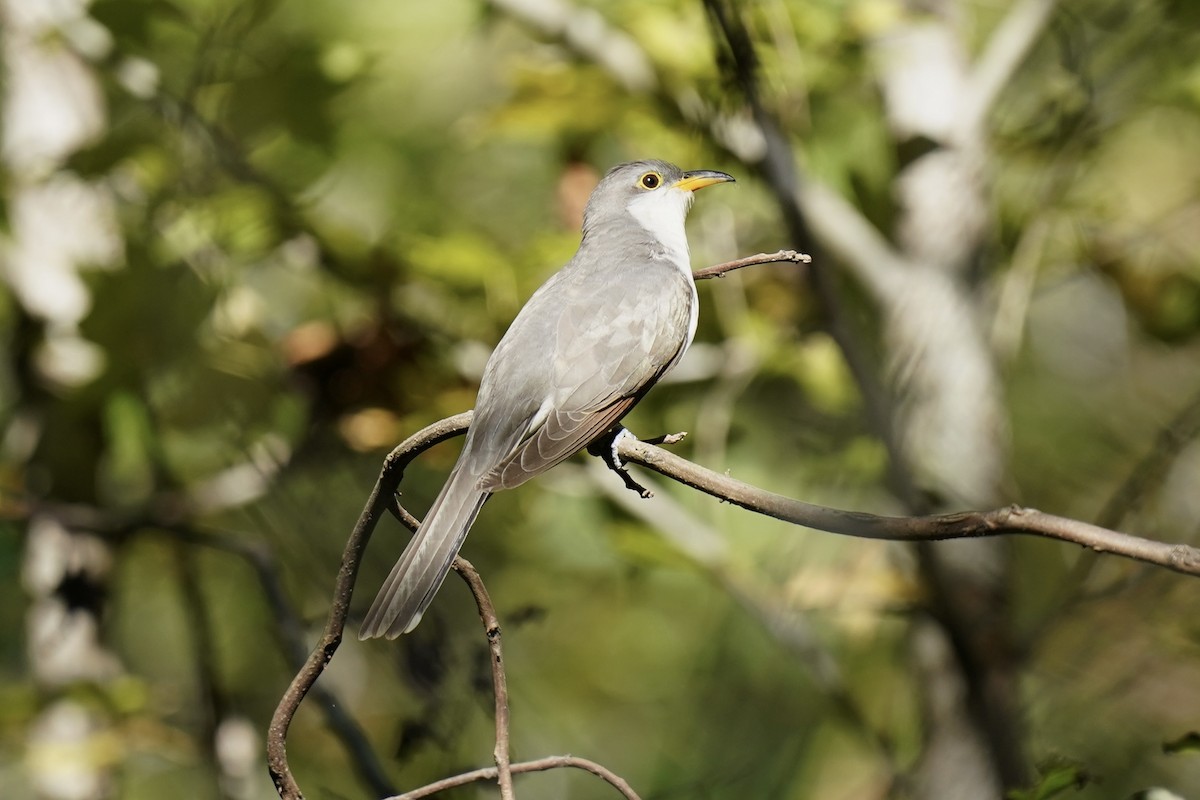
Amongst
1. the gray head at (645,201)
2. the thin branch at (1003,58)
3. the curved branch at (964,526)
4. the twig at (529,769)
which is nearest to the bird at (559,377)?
the gray head at (645,201)

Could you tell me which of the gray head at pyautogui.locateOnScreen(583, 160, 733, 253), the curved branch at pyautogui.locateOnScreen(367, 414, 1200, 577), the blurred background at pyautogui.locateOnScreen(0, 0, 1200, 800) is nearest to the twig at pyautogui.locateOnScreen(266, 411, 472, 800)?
the curved branch at pyautogui.locateOnScreen(367, 414, 1200, 577)

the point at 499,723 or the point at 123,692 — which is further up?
the point at 123,692

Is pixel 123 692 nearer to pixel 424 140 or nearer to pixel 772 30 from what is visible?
pixel 772 30

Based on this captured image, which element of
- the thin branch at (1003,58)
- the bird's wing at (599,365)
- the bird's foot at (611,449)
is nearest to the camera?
the bird's wing at (599,365)

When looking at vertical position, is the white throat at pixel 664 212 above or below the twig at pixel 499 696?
above

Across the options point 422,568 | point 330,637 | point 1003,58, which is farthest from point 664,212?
point 330,637

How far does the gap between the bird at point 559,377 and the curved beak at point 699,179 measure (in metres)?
0.04

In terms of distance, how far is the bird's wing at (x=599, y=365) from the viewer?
117 inches

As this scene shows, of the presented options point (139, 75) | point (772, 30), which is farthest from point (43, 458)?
point (772, 30)

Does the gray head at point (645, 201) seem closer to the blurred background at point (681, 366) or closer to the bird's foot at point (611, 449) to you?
the blurred background at point (681, 366)

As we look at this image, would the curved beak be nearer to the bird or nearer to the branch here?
the bird

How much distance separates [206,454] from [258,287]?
2.45 metres

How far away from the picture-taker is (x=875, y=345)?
505 centimetres

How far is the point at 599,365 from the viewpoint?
326 centimetres
